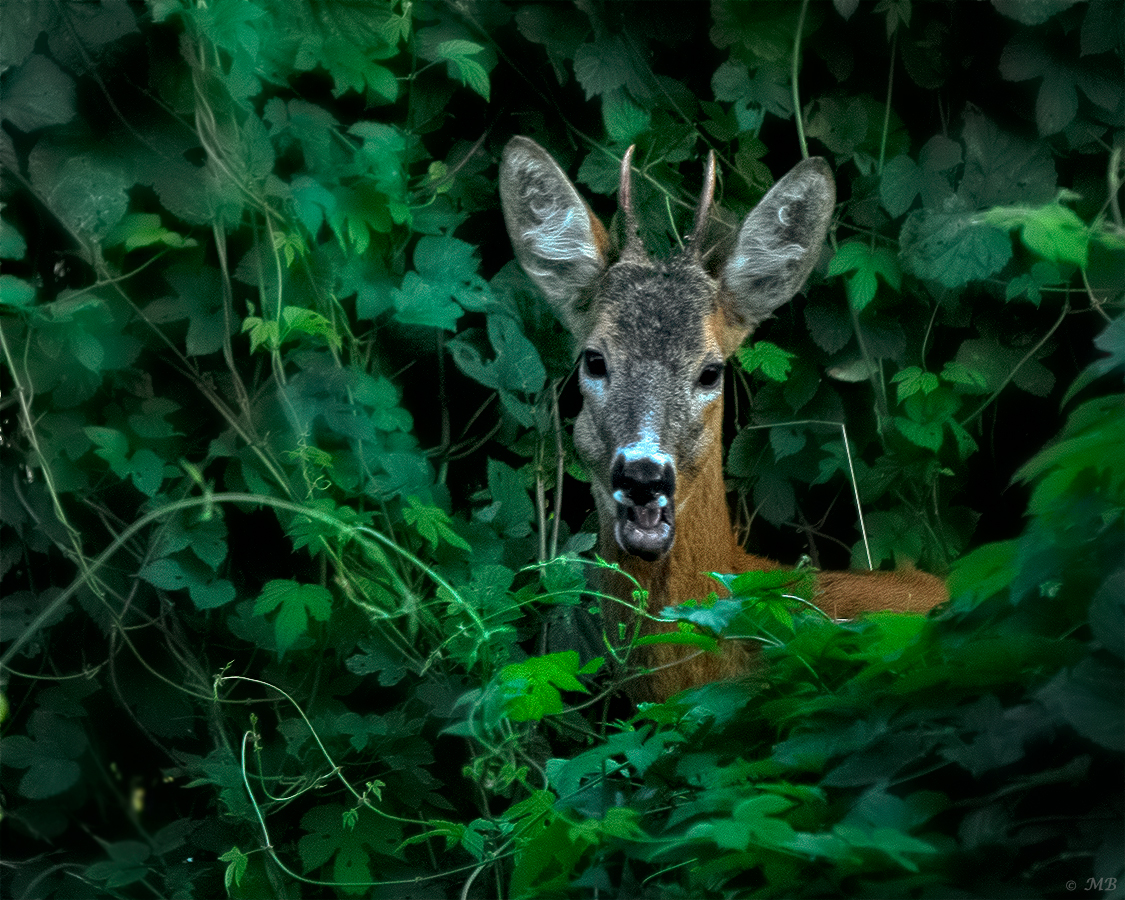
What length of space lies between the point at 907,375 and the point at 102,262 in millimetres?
2775

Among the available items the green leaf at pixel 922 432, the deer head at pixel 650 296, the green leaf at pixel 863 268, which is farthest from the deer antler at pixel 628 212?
the green leaf at pixel 922 432

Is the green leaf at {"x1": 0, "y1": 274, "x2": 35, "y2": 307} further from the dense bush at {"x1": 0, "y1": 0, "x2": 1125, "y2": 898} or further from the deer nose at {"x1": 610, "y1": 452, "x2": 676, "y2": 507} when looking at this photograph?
the deer nose at {"x1": 610, "y1": 452, "x2": 676, "y2": 507}

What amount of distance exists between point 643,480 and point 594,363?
0.68 m

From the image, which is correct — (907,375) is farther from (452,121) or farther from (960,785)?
(960,785)

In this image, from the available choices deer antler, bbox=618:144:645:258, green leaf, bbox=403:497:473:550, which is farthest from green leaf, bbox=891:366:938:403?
green leaf, bbox=403:497:473:550

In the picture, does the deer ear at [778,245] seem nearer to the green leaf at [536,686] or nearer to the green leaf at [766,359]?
the green leaf at [766,359]

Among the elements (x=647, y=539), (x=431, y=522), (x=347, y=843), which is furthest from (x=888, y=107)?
(x=347, y=843)

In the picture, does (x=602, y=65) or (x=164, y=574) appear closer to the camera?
(x=164, y=574)

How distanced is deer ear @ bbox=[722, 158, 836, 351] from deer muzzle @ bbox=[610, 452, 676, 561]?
0.91 meters

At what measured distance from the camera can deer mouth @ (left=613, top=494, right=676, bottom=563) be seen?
3.26m

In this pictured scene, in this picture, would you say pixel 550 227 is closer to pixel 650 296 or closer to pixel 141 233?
pixel 650 296

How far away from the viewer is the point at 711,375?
12.2 feet

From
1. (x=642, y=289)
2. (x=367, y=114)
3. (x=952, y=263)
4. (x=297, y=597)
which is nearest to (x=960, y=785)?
(x=297, y=597)

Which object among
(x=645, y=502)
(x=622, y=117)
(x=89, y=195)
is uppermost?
(x=622, y=117)
